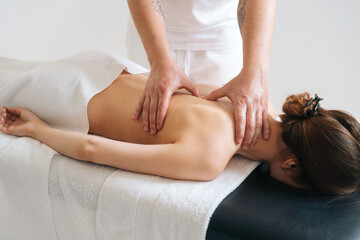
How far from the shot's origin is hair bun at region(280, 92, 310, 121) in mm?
1290

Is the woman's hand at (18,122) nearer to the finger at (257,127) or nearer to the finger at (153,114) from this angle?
the finger at (153,114)

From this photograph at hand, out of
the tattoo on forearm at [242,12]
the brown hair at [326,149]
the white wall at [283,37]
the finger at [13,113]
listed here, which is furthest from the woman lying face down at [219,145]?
the white wall at [283,37]

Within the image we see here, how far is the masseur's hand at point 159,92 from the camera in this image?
53.8 inches

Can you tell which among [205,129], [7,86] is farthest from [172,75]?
[7,86]

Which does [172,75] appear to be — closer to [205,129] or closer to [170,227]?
[205,129]

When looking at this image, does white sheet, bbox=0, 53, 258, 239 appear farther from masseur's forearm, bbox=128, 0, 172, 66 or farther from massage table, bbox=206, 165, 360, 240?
masseur's forearm, bbox=128, 0, 172, 66

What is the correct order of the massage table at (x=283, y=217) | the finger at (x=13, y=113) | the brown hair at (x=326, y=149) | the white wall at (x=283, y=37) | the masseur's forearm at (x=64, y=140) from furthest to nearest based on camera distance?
the white wall at (x=283, y=37) < the finger at (x=13, y=113) < the masseur's forearm at (x=64, y=140) < the brown hair at (x=326, y=149) < the massage table at (x=283, y=217)

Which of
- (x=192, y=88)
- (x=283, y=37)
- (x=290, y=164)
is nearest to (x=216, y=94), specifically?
(x=192, y=88)

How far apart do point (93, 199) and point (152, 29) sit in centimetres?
72

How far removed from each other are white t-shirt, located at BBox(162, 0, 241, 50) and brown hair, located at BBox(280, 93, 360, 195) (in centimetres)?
69

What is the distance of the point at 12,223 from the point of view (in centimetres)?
133

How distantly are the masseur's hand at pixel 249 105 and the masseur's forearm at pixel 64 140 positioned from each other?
0.50 m

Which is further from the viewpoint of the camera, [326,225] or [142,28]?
[142,28]

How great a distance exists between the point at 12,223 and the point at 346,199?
1.09 metres
